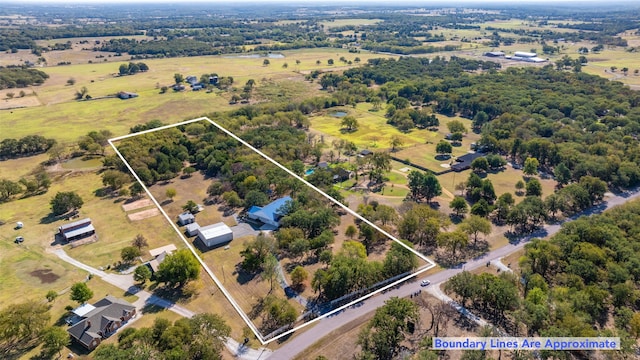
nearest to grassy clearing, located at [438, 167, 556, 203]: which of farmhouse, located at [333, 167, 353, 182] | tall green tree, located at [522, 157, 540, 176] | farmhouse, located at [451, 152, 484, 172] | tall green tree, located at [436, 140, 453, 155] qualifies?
farmhouse, located at [451, 152, 484, 172]

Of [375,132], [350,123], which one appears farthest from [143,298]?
[375,132]

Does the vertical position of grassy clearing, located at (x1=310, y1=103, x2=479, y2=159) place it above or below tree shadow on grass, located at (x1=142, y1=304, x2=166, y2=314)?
below

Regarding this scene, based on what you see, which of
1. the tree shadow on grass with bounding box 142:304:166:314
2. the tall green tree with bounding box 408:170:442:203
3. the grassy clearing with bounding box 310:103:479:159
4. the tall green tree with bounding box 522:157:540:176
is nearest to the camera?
the tree shadow on grass with bounding box 142:304:166:314

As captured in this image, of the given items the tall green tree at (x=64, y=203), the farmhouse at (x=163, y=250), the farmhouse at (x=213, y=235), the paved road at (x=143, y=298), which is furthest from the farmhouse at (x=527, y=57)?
the paved road at (x=143, y=298)

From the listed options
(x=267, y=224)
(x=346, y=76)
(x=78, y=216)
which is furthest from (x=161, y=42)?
(x=267, y=224)

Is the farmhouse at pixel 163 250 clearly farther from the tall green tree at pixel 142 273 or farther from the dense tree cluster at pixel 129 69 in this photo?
the dense tree cluster at pixel 129 69

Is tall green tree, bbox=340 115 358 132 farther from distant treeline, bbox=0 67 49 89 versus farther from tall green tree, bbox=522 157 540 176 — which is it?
distant treeline, bbox=0 67 49 89
